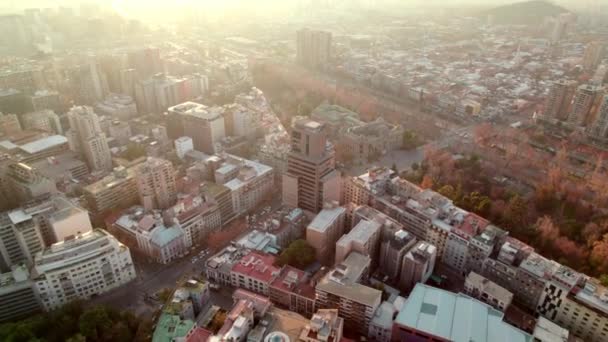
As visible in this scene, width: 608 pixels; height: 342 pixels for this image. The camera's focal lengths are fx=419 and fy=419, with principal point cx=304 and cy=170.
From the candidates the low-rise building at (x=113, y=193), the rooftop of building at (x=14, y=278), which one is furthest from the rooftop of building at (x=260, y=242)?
the rooftop of building at (x=14, y=278)

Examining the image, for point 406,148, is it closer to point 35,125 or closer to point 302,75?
point 302,75

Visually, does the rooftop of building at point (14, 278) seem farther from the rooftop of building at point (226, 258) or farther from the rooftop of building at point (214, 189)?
the rooftop of building at point (214, 189)

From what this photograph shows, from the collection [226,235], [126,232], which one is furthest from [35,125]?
[226,235]

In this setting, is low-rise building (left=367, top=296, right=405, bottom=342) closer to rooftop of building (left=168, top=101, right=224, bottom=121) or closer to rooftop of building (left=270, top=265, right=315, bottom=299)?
rooftop of building (left=270, top=265, right=315, bottom=299)

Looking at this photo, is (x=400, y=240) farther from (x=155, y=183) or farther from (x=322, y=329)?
(x=155, y=183)

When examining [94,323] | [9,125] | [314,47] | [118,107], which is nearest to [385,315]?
[94,323]

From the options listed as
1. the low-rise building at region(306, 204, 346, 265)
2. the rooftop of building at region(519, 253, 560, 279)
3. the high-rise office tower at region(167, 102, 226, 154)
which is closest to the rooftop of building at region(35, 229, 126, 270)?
the low-rise building at region(306, 204, 346, 265)
